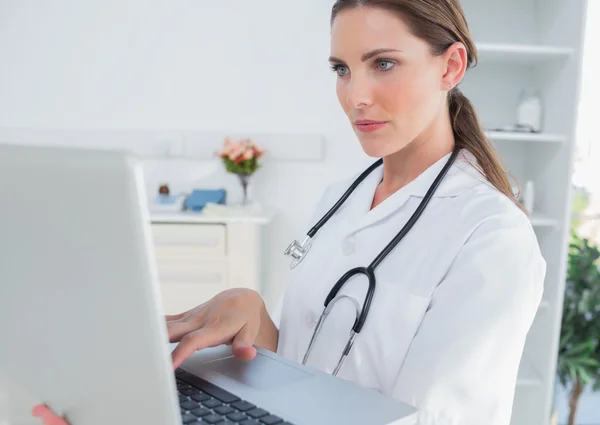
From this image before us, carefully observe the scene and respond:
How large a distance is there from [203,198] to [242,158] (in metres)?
0.27

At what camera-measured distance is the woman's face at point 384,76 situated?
3.32 ft

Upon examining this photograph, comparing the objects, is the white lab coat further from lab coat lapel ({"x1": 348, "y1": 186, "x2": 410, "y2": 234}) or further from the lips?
the lips

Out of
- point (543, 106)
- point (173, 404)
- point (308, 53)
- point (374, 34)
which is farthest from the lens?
point (308, 53)

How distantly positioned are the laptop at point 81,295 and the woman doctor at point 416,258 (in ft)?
0.68

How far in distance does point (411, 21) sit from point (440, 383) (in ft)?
1.92

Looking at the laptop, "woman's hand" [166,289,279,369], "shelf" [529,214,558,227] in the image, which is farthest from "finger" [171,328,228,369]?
"shelf" [529,214,558,227]

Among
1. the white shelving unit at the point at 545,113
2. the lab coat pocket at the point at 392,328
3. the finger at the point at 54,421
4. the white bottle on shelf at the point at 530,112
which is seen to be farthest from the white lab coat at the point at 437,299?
the white bottle on shelf at the point at 530,112

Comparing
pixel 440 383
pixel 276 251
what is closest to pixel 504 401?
pixel 440 383

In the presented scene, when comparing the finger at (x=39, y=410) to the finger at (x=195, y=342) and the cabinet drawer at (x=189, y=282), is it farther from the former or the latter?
the cabinet drawer at (x=189, y=282)

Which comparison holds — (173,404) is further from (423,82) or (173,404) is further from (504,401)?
(423,82)

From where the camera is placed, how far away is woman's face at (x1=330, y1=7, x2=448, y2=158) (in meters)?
1.01

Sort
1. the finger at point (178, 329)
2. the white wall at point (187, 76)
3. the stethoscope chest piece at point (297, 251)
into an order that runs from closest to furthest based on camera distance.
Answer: the finger at point (178, 329) < the stethoscope chest piece at point (297, 251) < the white wall at point (187, 76)

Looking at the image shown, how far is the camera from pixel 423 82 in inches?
41.3

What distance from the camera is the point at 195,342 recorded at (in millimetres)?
750
